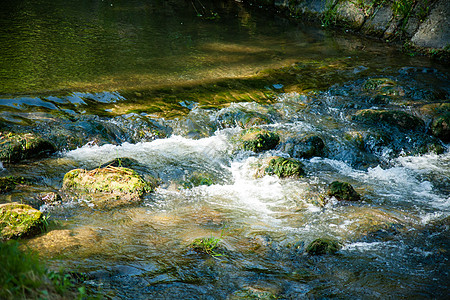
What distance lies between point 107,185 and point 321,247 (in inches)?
116

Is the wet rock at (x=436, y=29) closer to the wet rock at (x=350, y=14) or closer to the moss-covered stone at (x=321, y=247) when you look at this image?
the wet rock at (x=350, y=14)

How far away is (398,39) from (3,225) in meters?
13.2

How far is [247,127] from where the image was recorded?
7.66m

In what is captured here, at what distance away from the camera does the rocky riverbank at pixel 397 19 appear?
38.1ft

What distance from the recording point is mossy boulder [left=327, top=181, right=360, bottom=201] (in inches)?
203

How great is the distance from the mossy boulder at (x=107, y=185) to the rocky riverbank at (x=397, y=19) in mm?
10652

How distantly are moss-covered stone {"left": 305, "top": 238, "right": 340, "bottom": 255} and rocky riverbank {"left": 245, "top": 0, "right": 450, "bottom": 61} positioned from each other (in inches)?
396

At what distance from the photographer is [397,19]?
12.9 meters

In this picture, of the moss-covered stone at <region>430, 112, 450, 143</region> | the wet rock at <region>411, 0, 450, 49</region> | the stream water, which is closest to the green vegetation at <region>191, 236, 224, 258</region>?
the stream water

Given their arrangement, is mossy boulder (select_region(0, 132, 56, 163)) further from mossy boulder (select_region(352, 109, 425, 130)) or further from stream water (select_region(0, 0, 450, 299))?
mossy boulder (select_region(352, 109, 425, 130))

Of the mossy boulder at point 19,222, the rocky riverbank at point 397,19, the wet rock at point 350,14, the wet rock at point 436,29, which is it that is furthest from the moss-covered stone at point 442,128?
the wet rock at point 350,14

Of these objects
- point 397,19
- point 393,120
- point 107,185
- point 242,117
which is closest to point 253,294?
point 107,185

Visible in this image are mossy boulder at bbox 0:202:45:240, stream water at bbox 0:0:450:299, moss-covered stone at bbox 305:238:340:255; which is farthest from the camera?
moss-covered stone at bbox 305:238:340:255

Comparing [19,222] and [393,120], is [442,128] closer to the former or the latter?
[393,120]
